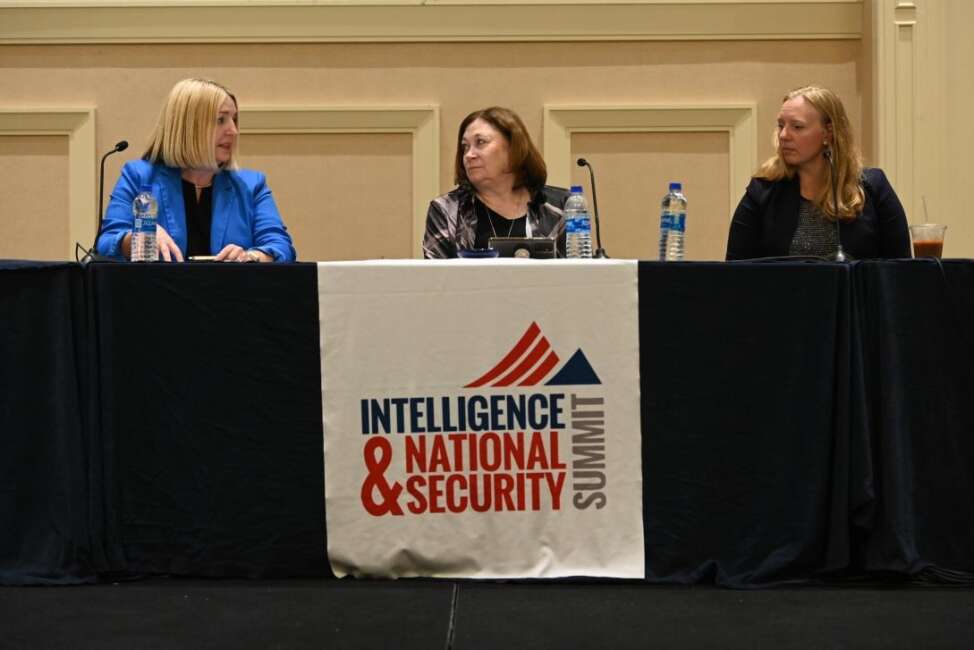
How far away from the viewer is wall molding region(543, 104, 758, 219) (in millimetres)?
4758

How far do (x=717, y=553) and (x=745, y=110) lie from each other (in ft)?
8.56

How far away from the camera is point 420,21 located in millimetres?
4746

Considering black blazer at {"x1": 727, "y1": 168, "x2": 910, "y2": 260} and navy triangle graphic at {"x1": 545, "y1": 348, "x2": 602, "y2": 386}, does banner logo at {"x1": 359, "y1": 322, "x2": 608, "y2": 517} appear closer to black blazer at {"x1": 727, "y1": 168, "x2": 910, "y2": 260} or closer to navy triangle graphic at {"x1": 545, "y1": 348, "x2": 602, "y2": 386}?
navy triangle graphic at {"x1": 545, "y1": 348, "x2": 602, "y2": 386}

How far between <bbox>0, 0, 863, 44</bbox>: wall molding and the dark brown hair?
1195 millimetres

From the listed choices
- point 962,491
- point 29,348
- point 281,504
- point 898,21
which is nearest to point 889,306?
point 962,491

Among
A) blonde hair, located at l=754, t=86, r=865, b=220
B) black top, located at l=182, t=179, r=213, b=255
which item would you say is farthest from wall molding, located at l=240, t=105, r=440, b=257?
blonde hair, located at l=754, t=86, r=865, b=220

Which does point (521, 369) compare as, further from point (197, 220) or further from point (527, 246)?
point (197, 220)

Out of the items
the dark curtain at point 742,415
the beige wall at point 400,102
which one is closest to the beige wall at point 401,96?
the beige wall at point 400,102

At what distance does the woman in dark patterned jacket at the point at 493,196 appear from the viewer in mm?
3617

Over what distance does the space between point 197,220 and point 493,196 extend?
3.06ft

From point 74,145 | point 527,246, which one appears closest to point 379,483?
point 527,246

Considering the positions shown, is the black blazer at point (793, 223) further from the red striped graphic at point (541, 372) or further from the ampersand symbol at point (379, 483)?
the ampersand symbol at point (379, 483)

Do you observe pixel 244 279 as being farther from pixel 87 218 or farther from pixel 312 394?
pixel 87 218

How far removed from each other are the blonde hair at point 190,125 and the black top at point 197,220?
103 millimetres
